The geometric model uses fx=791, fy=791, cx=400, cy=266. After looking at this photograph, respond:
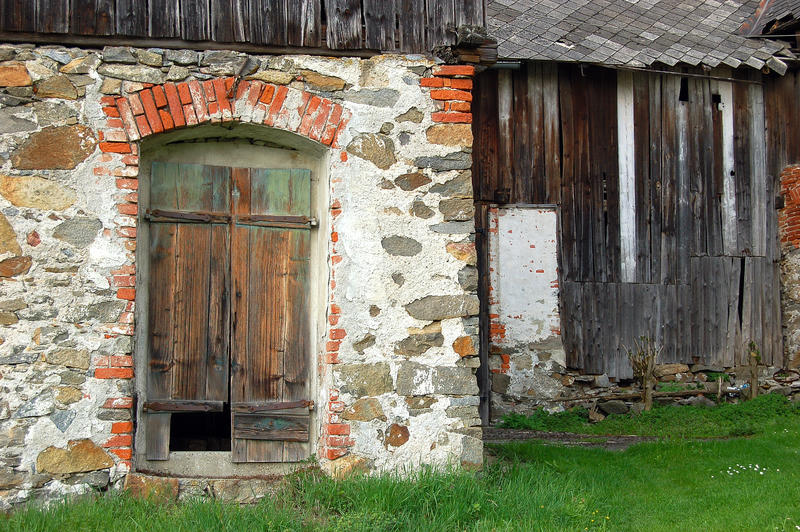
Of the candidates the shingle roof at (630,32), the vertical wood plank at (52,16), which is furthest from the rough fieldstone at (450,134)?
the shingle roof at (630,32)

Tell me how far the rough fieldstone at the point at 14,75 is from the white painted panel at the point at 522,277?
6.63 metres

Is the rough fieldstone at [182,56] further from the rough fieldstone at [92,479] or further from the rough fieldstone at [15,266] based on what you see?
the rough fieldstone at [92,479]

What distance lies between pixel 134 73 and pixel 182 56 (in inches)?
13.1

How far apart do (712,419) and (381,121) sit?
686 centimetres

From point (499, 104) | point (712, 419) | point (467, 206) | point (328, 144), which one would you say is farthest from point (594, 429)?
point (328, 144)

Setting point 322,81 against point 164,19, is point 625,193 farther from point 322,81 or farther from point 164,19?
point 164,19

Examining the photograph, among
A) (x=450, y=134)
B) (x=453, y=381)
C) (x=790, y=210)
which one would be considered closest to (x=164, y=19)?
(x=450, y=134)

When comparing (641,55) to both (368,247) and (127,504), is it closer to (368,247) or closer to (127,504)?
(368,247)

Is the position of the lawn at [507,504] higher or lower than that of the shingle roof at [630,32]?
lower

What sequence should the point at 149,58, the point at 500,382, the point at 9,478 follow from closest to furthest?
the point at 9,478 → the point at 149,58 → the point at 500,382

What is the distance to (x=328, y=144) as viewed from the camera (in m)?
5.39

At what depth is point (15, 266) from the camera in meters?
4.91

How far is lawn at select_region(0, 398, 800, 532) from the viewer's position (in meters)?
4.45

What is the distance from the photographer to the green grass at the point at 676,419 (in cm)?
962
